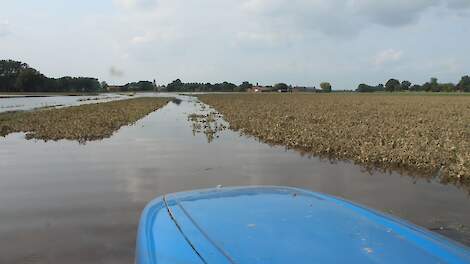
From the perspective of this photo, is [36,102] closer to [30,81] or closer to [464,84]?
[30,81]

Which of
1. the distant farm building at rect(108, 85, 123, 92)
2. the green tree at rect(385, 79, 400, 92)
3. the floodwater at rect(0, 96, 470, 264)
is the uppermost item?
the floodwater at rect(0, 96, 470, 264)

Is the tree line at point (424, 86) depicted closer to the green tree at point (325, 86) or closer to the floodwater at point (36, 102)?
the green tree at point (325, 86)

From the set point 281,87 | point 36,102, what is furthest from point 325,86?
point 36,102

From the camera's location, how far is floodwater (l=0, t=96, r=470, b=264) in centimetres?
542

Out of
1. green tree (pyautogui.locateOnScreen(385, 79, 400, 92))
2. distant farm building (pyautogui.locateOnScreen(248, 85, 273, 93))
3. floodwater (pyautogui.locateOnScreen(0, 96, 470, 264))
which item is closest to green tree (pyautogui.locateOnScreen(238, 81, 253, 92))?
distant farm building (pyautogui.locateOnScreen(248, 85, 273, 93))

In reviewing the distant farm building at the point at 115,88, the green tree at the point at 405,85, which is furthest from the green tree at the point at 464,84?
the distant farm building at the point at 115,88

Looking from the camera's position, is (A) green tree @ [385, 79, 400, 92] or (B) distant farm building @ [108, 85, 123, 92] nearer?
(A) green tree @ [385, 79, 400, 92]

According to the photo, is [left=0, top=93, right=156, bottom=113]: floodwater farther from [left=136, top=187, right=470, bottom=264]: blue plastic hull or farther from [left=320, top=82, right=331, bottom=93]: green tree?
[left=320, top=82, right=331, bottom=93]: green tree

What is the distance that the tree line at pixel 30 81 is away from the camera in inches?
5032

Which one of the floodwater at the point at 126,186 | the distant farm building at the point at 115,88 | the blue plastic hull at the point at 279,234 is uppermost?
the blue plastic hull at the point at 279,234

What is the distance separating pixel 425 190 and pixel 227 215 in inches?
249

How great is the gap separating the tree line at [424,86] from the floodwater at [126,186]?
12784 centimetres

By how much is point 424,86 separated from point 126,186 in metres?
144

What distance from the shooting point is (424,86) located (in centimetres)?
13750
